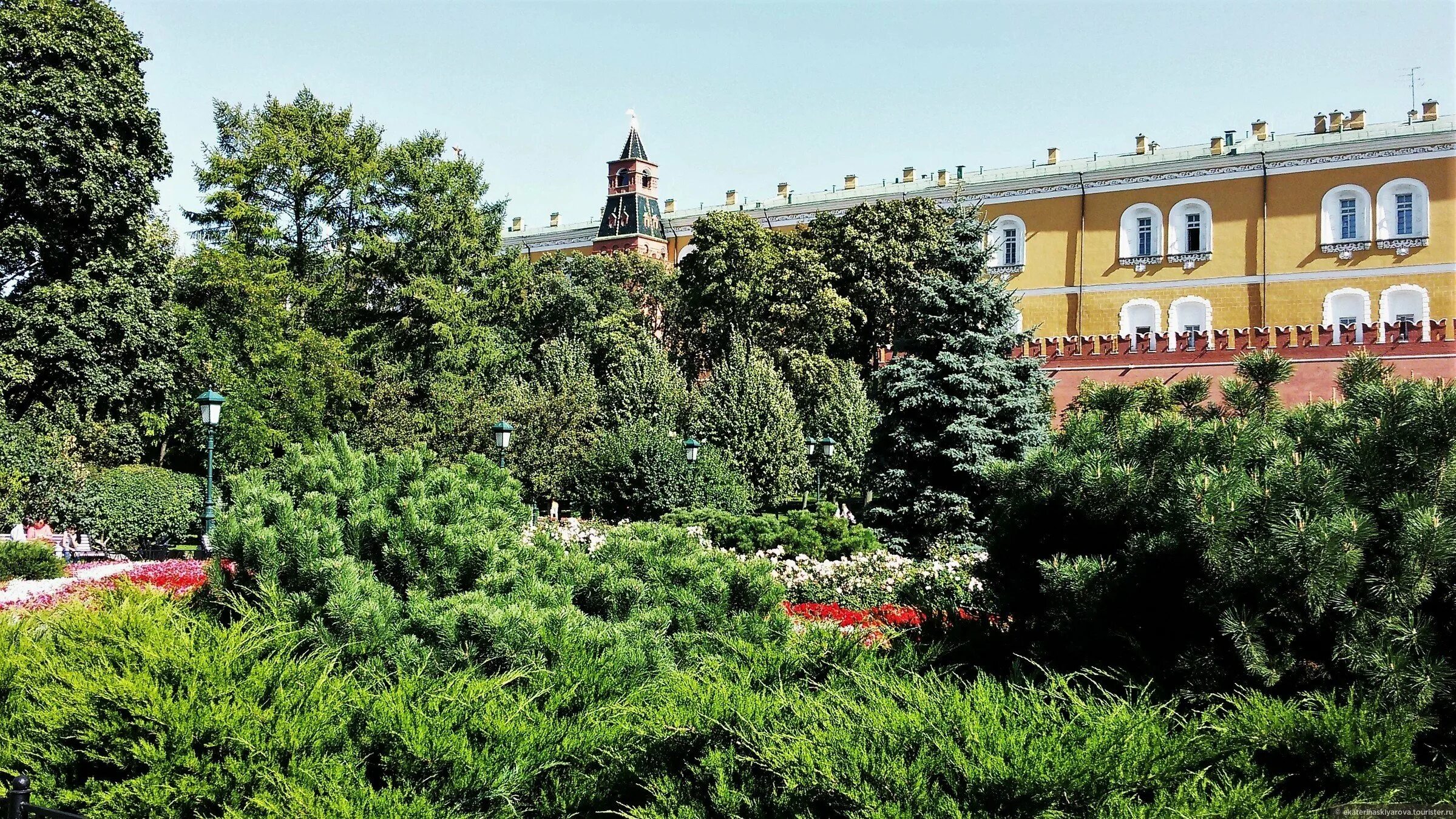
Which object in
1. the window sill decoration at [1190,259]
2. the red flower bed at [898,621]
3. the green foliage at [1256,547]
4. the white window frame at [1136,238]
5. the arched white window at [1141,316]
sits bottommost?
the red flower bed at [898,621]

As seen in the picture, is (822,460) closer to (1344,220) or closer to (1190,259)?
(1190,259)

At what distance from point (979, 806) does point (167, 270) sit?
26127mm

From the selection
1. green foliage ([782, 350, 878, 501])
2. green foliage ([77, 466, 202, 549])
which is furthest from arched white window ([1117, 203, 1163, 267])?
green foliage ([77, 466, 202, 549])

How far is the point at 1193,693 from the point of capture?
3.66 m

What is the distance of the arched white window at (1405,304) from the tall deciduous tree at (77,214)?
35.1 m

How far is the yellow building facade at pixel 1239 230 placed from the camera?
35.0 m

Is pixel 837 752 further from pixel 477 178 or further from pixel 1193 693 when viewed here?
pixel 477 178

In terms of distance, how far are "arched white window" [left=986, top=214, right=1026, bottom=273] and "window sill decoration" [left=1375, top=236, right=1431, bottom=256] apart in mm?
11509

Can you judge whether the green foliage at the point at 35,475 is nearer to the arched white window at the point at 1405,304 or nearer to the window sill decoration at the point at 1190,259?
the window sill decoration at the point at 1190,259

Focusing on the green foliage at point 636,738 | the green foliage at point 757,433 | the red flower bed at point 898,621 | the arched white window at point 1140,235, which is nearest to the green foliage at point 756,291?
the green foliage at point 757,433

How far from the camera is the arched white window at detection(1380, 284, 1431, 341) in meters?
34.5

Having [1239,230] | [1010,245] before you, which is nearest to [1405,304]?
[1239,230]

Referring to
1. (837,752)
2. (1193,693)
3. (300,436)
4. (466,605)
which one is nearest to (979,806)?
(837,752)

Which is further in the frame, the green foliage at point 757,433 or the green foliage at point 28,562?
the green foliage at point 757,433
